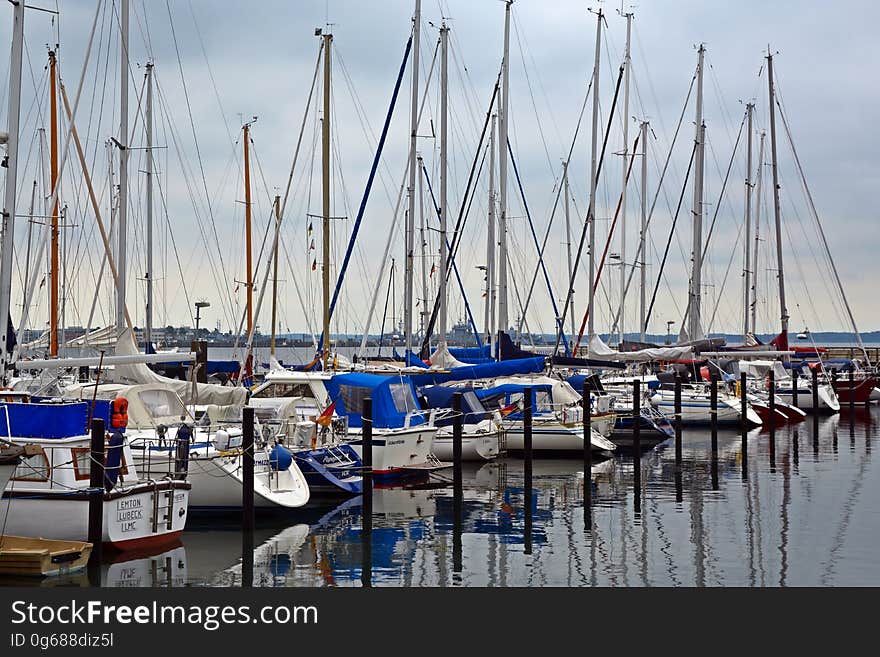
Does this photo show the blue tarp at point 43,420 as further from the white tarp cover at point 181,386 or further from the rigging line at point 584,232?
the rigging line at point 584,232

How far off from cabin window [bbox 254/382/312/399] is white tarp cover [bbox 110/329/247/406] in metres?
0.67

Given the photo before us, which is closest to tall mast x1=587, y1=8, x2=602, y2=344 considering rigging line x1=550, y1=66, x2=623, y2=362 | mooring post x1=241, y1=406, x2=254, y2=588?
rigging line x1=550, y1=66, x2=623, y2=362

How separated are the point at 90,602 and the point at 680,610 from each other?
8.41 meters

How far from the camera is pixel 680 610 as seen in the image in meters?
16.3

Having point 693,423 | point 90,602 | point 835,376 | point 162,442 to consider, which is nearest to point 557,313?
point 693,423

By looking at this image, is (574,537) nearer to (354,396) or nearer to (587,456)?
(587,456)

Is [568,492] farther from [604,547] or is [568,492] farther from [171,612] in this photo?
[171,612]

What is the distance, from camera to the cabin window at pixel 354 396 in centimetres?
2933

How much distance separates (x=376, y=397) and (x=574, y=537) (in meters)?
8.19

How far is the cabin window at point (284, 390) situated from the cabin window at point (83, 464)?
10.5 meters

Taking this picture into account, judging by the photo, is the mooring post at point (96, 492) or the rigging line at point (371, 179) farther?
the rigging line at point (371, 179)

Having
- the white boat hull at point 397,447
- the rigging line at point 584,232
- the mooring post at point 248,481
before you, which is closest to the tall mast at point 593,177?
the rigging line at point 584,232

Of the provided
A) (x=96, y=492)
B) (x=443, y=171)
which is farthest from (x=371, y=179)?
(x=96, y=492)

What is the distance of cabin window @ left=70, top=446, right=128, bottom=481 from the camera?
19.5m
